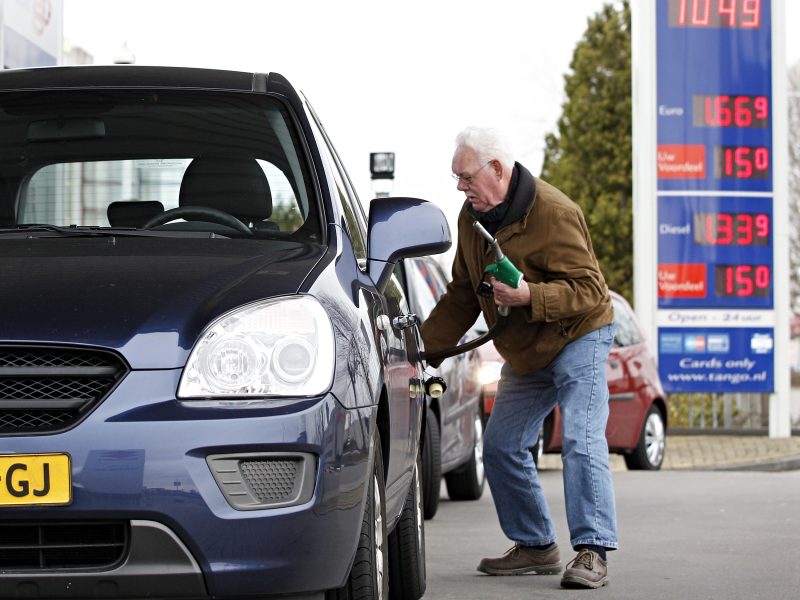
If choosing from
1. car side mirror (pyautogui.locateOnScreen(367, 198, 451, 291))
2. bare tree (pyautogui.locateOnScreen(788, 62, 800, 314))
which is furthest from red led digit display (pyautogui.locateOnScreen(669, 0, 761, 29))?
bare tree (pyautogui.locateOnScreen(788, 62, 800, 314))

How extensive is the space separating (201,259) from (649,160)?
18073mm

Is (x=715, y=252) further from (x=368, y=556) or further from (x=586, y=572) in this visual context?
(x=368, y=556)

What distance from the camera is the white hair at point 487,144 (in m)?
6.64

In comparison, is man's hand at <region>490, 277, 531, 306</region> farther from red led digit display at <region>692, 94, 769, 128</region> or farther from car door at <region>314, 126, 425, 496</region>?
red led digit display at <region>692, 94, 769, 128</region>

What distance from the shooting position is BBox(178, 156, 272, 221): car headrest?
503 centimetres

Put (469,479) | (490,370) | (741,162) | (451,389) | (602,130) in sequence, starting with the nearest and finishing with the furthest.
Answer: (451,389) < (469,479) < (490,370) < (741,162) < (602,130)

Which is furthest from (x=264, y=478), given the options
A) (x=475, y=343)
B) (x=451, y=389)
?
(x=451, y=389)

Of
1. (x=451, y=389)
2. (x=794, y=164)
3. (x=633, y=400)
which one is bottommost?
(x=633, y=400)

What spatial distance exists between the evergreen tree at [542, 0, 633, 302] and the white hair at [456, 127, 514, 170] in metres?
32.9

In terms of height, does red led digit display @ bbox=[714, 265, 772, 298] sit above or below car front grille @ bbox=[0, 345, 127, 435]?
below

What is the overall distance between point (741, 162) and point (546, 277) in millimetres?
16159

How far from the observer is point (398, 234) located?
4.88 m

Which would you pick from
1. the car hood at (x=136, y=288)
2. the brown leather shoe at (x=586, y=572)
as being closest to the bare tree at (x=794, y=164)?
the brown leather shoe at (x=586, y=572)

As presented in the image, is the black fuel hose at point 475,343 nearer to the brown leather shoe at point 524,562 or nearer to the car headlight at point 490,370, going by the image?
the brown leather shoe at point 524,562
